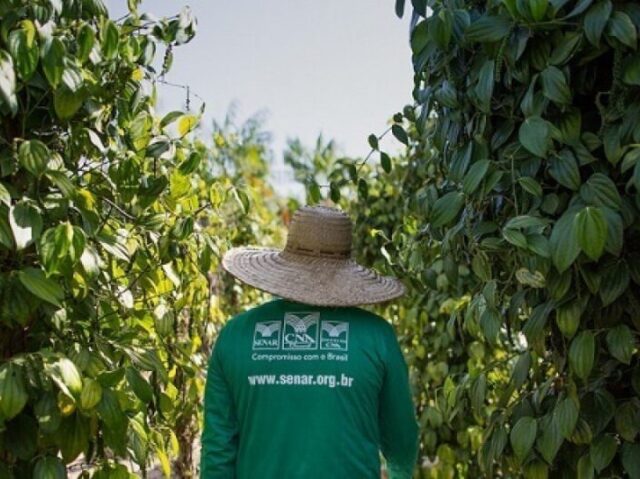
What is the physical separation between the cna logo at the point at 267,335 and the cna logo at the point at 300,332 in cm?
1

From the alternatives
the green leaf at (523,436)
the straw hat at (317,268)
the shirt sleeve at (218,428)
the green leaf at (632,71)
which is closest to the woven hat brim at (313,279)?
the straw hat at (317,268)

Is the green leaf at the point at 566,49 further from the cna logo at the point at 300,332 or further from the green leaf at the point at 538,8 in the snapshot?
the cna logo at the point at 300,332

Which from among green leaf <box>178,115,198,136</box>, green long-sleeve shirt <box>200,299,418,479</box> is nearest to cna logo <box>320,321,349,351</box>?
green long-sleeve shirt <box>200,299,418,479</box>

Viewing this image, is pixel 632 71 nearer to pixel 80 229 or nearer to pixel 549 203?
pixel 549 203

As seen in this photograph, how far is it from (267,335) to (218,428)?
0.66 feet

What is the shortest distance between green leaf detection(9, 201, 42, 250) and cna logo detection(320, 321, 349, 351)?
20.5 inches

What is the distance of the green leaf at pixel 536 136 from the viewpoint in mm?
1221

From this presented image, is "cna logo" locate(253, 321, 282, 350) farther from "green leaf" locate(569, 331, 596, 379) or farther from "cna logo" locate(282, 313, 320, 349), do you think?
"green leaf" locate(569, 331, 596, 379)

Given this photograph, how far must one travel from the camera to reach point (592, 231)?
3.72 feet

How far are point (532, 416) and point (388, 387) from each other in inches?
11.6

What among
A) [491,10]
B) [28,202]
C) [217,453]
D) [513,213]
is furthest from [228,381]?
[491,10]

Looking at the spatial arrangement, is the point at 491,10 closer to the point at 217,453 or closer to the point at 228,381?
the point at 228,381

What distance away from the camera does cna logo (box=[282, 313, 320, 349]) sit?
1536 mm

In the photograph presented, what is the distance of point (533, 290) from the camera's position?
139 cm
